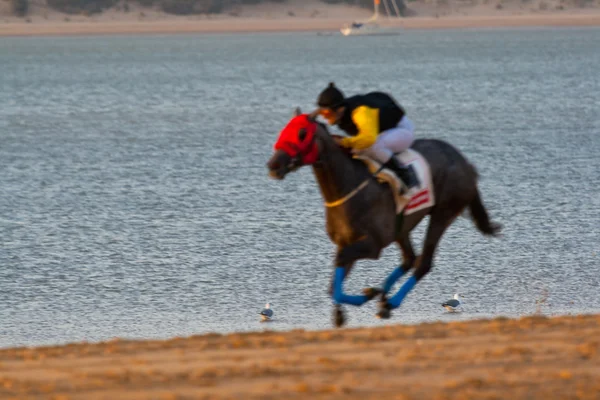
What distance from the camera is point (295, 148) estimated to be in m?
9.76

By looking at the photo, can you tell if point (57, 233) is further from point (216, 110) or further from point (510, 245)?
point (216, 110)

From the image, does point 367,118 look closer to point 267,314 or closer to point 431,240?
point 431,240

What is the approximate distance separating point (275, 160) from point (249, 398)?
319cm

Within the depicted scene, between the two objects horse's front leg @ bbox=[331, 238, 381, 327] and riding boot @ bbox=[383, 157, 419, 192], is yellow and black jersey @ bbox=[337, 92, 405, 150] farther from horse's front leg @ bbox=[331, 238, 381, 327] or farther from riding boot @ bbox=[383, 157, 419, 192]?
horse's front leg @ bbox=[331, 238, 381, 327]

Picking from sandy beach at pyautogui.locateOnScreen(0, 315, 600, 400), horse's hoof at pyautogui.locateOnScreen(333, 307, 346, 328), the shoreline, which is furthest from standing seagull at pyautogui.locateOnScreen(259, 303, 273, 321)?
the shoreline

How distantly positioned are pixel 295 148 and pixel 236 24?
10945 centimetres

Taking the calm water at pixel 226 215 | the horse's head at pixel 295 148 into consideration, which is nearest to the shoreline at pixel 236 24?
the calm water at pixel 226 215

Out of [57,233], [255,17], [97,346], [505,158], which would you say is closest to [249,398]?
[97,346]

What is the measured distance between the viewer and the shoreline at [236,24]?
379ft

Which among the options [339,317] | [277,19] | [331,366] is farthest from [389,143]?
[277,19]

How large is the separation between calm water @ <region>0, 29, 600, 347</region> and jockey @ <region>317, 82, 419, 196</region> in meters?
3.33

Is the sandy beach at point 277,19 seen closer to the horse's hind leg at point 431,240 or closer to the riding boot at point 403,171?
the horse's hind leg at point 431,240

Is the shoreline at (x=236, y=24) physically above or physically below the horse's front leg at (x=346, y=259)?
below

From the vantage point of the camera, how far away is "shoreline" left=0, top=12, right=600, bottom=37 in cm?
11562
